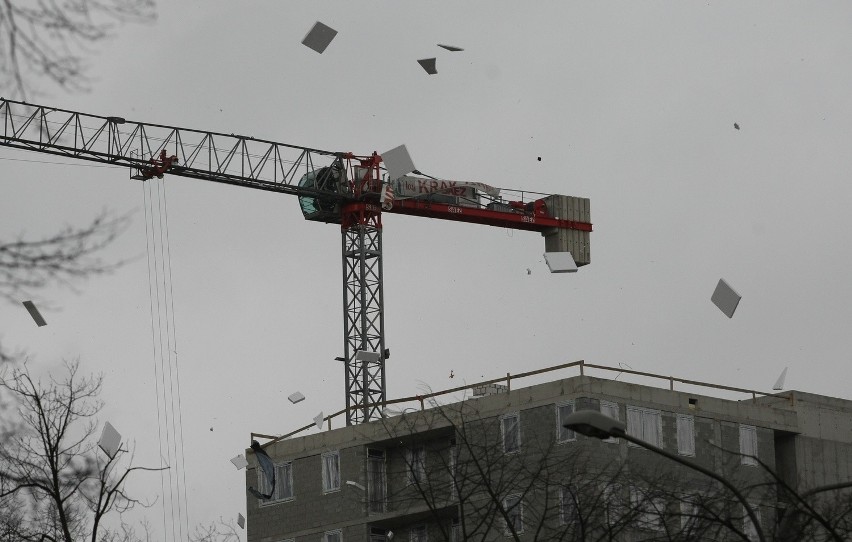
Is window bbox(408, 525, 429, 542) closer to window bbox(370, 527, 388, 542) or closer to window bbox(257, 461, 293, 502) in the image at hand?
window bbox(370, 527, 388, 542)

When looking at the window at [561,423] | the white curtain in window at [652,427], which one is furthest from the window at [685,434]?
the window at [561,423]

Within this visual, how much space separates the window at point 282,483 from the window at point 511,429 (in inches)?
294

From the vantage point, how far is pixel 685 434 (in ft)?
154

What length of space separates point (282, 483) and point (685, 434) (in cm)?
1119

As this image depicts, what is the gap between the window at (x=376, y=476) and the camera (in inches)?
1929

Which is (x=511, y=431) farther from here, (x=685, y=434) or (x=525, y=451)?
(x=685, y=434)

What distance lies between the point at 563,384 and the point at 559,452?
6.16ft

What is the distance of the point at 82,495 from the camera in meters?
29.2

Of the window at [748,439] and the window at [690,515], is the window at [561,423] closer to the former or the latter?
the window at [748,439]

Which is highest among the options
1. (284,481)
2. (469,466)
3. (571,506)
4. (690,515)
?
(284,481)

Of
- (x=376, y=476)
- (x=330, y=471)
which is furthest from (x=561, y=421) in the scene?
(x=330, y=471)

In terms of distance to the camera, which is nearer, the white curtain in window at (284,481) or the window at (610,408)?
the window at (610,408)

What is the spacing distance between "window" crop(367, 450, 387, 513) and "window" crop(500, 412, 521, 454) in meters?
4.55

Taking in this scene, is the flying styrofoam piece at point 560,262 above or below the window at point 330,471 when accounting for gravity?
above
